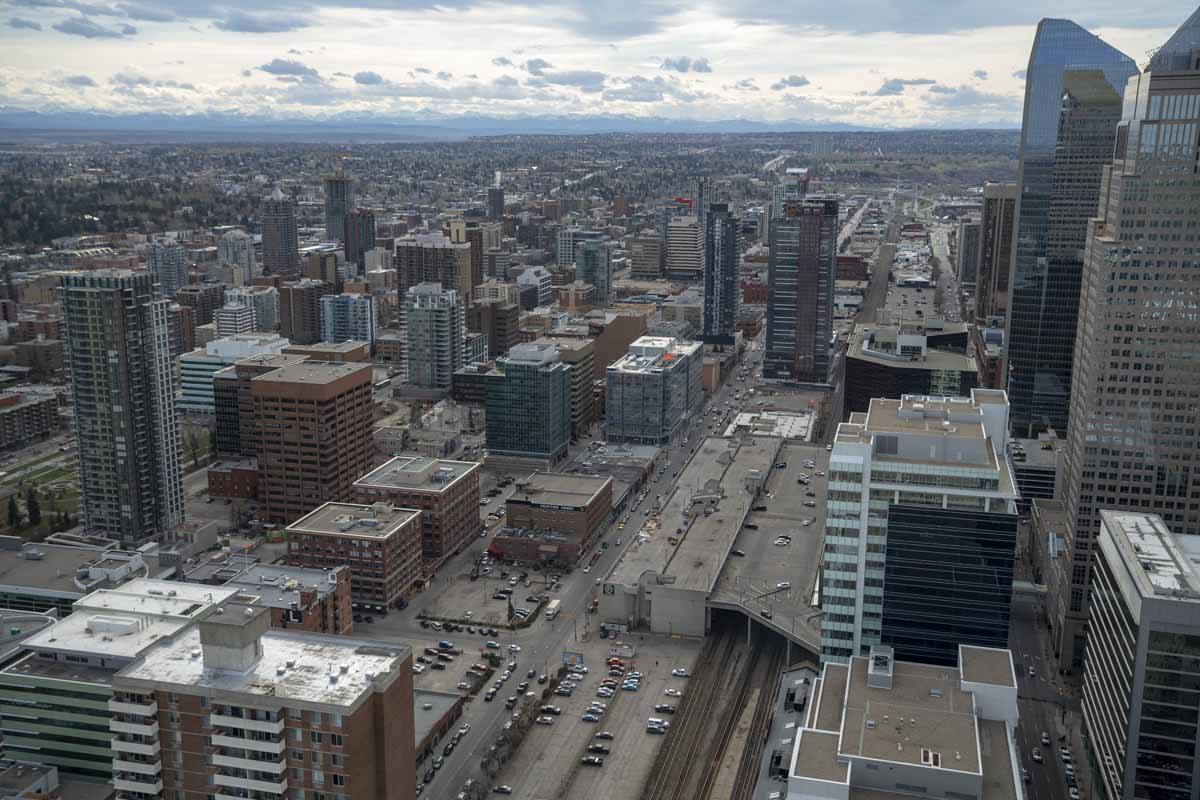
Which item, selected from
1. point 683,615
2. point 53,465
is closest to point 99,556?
point 683,615

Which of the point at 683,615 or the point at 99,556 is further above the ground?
the point at 99,556

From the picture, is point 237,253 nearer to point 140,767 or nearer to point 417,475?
point 417,475

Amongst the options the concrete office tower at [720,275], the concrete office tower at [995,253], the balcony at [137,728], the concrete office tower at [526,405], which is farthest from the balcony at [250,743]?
the concrete office tower at [720,275]

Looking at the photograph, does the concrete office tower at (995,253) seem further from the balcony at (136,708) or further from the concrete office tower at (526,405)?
the balcony at (136,708)

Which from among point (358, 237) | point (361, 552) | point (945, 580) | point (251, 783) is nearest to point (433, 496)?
point (361, 552)

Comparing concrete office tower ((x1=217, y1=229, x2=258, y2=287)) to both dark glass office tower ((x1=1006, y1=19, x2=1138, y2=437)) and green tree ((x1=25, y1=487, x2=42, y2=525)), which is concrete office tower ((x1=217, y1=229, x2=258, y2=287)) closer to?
green tree ((x1=25, y1=487, x2=42, y2=525))

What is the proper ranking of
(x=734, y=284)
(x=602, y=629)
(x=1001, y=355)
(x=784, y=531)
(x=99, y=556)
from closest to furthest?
(x=99, y=556) → (x=602, y=629) → (x=784, y=531) → (x=1001, y=355) → (x=734, y=284)

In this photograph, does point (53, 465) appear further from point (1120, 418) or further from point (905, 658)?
point (1120, 418)
